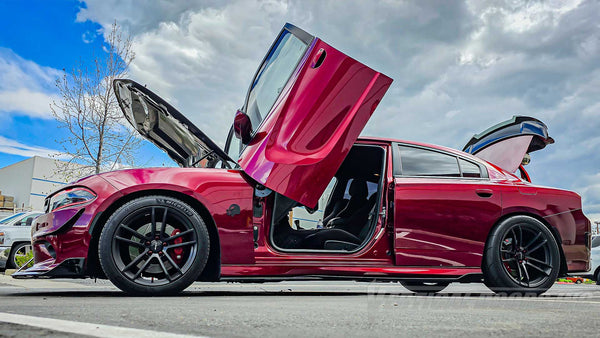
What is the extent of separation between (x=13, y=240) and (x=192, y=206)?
8429 mm

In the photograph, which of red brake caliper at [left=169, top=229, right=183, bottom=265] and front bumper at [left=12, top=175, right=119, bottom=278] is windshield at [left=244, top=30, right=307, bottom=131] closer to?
red brake caliper at [left=169, top=229, right=183, bottom=265]

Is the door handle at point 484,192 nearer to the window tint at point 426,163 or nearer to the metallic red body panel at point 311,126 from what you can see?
the window tint at point 426,163

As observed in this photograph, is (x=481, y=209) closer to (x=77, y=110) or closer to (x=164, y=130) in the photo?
(x=164, y=130)

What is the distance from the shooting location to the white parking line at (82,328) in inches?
56.1

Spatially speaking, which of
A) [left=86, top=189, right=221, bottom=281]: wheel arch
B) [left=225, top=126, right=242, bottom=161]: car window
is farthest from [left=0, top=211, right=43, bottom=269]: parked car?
[left=86, top=189, right=221, bottom=281]: wheel arch

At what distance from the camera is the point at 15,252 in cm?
1021

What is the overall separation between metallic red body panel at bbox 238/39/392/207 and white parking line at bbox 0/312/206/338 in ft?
6.71

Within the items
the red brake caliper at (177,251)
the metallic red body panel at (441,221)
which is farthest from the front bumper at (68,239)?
the metallic red body panel at (441,221)

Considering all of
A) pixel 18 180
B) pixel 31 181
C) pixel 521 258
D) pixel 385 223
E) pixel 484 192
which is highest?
pixel 18 180

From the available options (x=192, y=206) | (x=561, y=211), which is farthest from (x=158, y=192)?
(x=561, y=211)

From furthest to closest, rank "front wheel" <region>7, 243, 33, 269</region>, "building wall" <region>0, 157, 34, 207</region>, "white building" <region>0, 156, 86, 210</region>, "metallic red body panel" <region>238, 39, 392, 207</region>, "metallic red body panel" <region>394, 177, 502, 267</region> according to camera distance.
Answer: "building wall" <region>0, 157, 34, 207</region>, "white building" <region>0, 156, 86, 210</region>, "front wheel" <region>7, 243, 33, 269</region>, "metallic red body panel" <region>394, 177, 502, 267</region>, "metallic red body panel" <region>238, 39, 392, 207</region>

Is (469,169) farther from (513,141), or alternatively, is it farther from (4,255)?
(4,255)

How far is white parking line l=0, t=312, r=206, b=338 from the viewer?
4.67ft

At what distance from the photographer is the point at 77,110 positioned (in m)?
14.3
